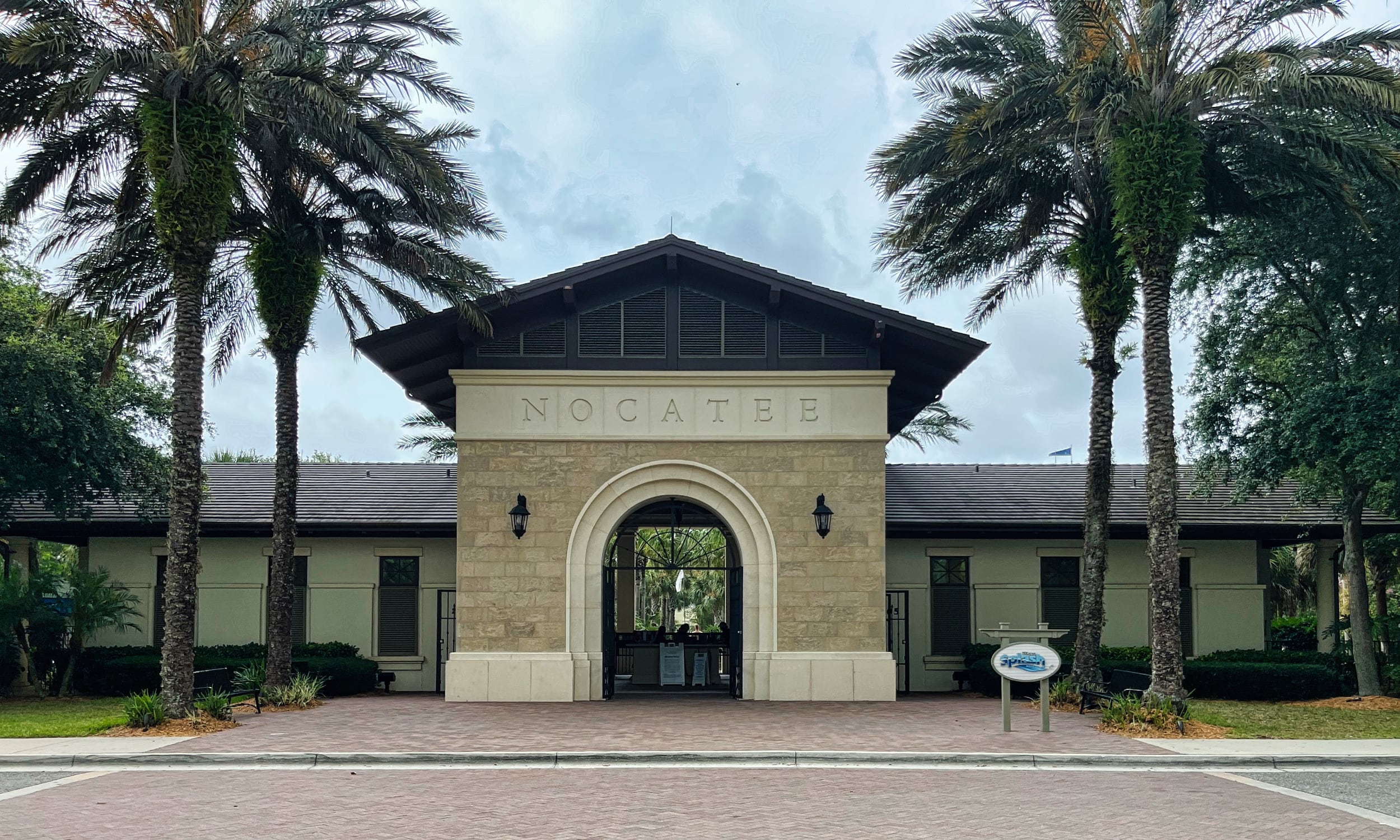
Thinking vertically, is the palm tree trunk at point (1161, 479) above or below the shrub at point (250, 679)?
above

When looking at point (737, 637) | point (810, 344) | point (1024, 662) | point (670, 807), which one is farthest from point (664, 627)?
point (670, 807)

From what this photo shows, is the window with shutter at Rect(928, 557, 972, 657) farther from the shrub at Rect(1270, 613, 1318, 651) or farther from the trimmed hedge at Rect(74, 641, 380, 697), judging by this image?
the trimmed hedge at Rect(74, 641, 380, 697)

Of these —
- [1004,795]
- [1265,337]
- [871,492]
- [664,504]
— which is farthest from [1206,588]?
[1004,795]

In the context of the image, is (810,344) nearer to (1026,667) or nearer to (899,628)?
(1026,667)

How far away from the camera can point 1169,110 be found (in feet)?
55.4

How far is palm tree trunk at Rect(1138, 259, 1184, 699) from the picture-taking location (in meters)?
16.5

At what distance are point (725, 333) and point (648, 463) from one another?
8.19ft

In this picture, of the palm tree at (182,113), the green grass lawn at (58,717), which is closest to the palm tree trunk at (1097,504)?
the palm tree at (182,113)

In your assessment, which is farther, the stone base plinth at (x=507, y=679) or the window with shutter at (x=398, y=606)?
the window with shutter at (x=398, y=606)

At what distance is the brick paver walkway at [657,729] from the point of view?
14.5 meters

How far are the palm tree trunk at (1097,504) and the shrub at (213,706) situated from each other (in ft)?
42.4

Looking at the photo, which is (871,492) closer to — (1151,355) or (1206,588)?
(1151,355)

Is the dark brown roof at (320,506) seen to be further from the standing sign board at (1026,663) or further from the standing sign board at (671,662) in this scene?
the standing sign board at (1026,663)

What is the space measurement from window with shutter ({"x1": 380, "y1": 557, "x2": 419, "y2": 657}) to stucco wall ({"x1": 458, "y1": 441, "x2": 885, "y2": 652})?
587 cm
